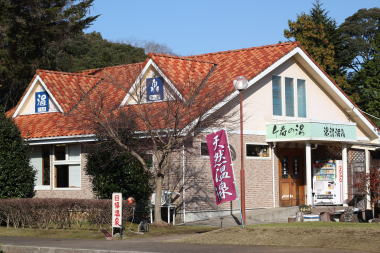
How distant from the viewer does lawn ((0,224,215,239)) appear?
19.6 meters

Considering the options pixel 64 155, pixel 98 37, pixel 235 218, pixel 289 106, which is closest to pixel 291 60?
pixel 289 106

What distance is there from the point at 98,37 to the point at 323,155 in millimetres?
42180

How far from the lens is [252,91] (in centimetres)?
2600

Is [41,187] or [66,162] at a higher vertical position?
[66,162]

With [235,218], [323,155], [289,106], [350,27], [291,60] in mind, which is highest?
[350,27]

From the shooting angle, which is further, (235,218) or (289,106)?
(289,106)

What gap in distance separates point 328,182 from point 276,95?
400 centimetres

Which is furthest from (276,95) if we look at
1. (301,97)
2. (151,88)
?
(151,88)

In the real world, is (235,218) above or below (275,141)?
below

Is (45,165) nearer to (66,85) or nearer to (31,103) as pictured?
(31,103)

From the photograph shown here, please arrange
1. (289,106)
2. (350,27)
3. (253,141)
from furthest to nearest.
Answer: (350,27) < (289,106) < (253,141)

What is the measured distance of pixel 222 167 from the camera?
20547 millimetres

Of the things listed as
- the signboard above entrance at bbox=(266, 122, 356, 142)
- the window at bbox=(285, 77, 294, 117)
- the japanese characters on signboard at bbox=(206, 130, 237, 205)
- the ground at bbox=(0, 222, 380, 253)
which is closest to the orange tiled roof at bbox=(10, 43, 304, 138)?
the japanese characters on signboard at bbox=(206, 130, 237, 205)

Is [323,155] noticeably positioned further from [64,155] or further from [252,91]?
[64,155]
